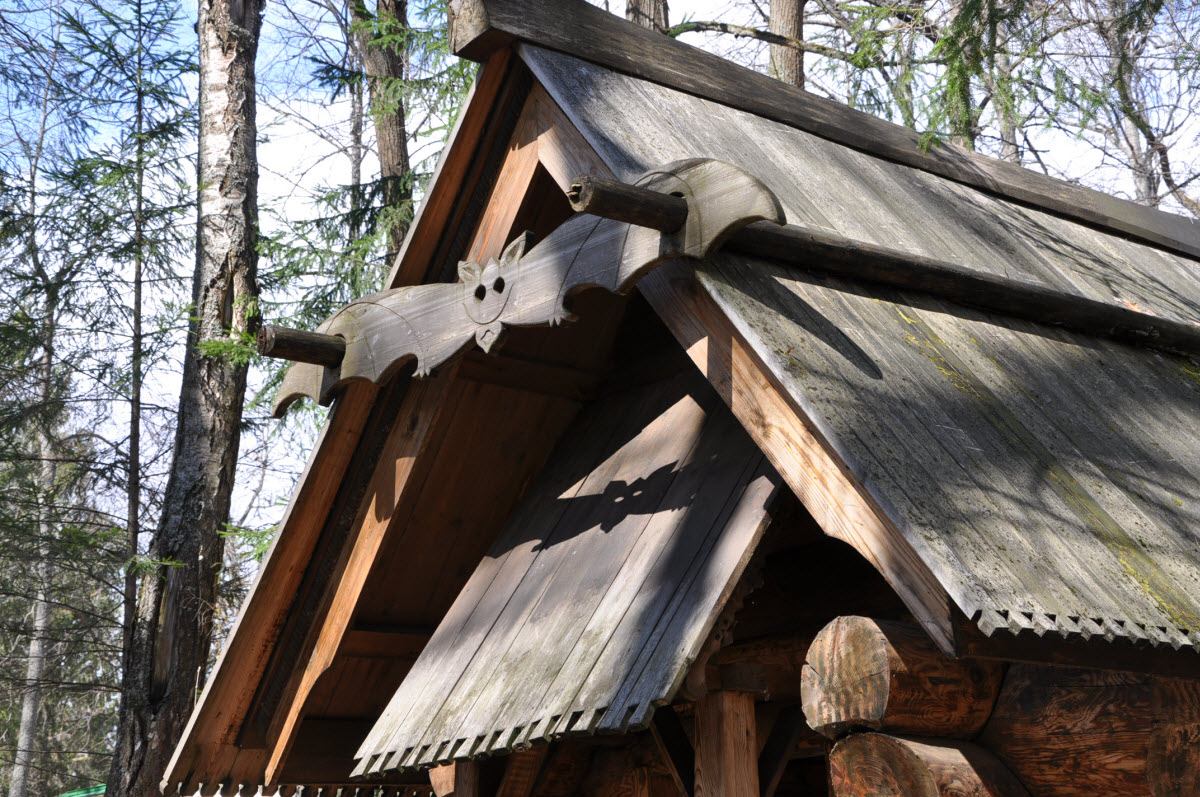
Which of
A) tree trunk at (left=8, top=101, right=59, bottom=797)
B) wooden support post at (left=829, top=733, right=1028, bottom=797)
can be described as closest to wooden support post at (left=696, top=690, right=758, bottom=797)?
wooden support post at (left=829, top=733, right=1028, bottom=797)

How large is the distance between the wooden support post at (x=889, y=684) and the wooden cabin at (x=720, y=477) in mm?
11

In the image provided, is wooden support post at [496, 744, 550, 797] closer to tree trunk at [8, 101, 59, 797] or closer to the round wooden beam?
the round wooden beam

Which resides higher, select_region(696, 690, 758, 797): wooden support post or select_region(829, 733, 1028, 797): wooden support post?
select_region(696, 690, 758, 797): wooden support post

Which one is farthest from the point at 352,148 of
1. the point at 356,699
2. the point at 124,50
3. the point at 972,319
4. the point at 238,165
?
the point at 972,319

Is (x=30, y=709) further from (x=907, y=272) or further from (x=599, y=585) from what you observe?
(x=907, y=272)

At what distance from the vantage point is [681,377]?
495cm

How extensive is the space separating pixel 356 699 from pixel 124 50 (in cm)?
1219

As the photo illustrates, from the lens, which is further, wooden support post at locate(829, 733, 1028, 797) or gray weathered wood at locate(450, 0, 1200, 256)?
gray weathered wood at locate(450, 0, 1200, 256)

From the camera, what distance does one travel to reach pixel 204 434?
945 cm

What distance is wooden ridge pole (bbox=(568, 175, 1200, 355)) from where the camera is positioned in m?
3.28

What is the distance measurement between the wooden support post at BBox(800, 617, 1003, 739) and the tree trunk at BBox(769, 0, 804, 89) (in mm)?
11890

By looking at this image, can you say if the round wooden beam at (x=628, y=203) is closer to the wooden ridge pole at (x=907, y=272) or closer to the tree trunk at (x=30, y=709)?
the wooden ridge pole at (x=907, y=272)

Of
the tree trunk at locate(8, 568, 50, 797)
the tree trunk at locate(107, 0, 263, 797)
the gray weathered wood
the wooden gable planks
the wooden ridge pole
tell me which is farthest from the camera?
the tree trunk at locate(8, 568, 50, 797)

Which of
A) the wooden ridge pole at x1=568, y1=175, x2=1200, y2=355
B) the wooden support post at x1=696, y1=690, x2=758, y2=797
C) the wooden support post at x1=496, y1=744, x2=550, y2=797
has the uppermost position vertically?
the wooden ridge pole at x1=568, y1=175, x2=1200, y2=355
